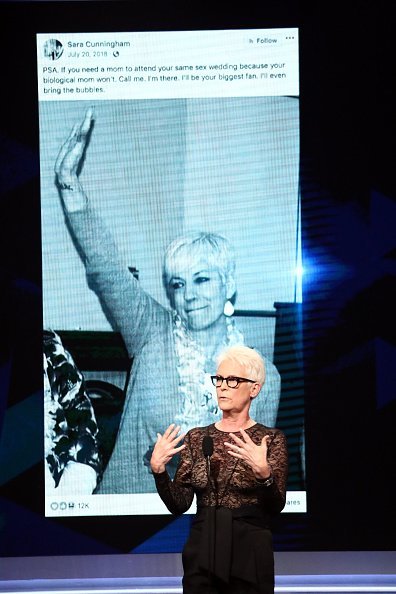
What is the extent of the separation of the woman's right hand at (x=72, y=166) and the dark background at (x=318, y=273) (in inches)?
5.9

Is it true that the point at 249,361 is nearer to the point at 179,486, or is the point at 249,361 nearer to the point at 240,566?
the point at 179,486

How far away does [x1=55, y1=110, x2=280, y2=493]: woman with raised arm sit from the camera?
5480mm

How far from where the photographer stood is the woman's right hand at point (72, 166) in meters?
5.55

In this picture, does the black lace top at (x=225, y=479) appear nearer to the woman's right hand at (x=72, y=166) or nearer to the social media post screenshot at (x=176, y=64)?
the woman's right hand at (x=72, y=166)

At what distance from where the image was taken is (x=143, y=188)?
5539mm

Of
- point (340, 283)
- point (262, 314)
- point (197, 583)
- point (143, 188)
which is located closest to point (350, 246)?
point (340, 283)

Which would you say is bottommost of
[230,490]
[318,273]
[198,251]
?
[230,490]

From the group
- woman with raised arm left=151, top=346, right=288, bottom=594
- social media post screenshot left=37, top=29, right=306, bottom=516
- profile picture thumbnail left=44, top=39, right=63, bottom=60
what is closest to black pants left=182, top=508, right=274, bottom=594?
woman with raised arm left=151, top=346, right=288, bottom=594

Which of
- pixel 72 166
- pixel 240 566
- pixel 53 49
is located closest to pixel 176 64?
pixel 53 49

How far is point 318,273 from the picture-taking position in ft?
18.1

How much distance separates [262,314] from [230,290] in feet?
0.75

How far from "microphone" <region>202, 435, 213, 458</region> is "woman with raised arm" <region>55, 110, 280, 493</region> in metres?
2.22

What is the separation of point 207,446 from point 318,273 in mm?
2434

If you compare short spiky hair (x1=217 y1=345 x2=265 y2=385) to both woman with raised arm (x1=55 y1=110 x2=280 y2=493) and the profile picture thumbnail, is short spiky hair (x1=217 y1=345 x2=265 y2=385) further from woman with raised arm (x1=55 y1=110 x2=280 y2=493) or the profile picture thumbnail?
the profile picture thumbnail
